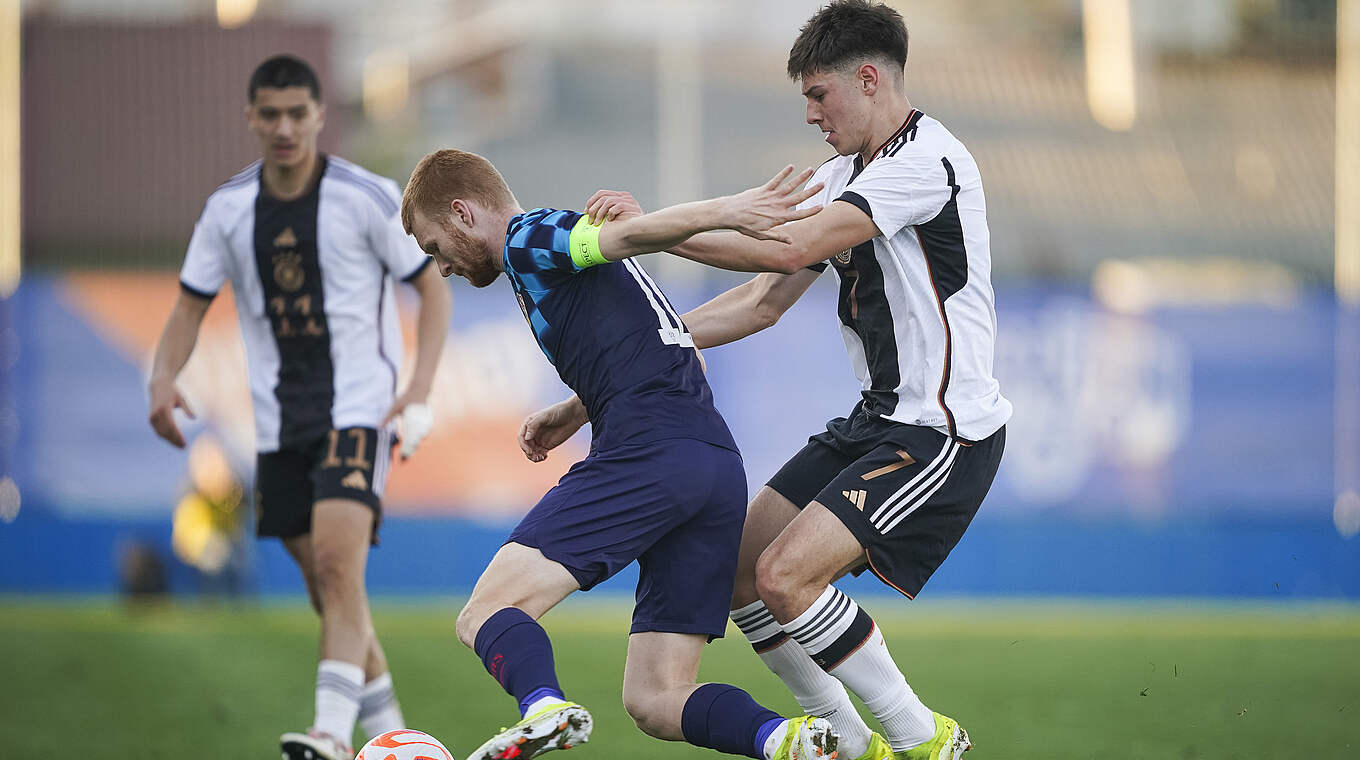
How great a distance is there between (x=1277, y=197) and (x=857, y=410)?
16882 mm

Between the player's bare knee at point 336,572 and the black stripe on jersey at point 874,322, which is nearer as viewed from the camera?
the black stripe on jersey at point 874,322

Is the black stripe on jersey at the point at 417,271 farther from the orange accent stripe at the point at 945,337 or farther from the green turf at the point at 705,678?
the orange accent stripe at the point at 945,337

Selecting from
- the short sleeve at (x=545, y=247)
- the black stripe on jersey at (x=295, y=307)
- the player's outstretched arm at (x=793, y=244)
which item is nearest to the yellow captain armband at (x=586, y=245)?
the short sleeve at (x=545, y=247)

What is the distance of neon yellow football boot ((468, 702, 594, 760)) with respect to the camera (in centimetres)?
330

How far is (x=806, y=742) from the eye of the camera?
12.0 ft

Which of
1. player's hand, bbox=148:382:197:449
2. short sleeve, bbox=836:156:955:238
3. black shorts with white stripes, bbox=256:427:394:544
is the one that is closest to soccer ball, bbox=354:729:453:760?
black shorts with white stripes, bbox=256:427:394:544

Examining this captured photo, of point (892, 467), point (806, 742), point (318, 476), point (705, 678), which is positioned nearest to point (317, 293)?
point (318, 476)

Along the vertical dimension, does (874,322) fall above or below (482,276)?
below

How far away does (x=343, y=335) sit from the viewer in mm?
5684

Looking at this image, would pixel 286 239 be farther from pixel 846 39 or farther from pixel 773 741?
pixel 773 741

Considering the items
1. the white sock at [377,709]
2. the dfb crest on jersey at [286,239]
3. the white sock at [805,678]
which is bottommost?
the white sock at [377,709]

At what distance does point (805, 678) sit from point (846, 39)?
1.87 metres

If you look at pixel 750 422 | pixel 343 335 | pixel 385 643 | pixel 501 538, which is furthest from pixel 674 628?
pixel 750 422

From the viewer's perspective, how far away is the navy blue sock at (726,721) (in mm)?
3748
